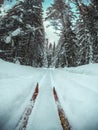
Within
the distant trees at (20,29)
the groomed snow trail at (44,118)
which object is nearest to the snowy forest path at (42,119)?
the groomed snow trail at (44,118)

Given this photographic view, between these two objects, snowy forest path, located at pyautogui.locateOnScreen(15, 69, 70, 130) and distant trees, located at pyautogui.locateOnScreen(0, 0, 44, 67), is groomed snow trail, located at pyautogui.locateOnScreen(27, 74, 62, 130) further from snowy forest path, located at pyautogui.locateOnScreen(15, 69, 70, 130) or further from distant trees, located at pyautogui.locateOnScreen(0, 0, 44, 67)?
distant trees, located at pyautogui.locateOnScreen(0, 0, 44, 67)

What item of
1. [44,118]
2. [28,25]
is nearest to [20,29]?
[28,25]

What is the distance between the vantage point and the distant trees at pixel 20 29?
2219cm

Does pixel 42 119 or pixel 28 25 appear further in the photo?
pixel 28 25

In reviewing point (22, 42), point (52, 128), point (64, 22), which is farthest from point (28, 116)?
point (64, 22)

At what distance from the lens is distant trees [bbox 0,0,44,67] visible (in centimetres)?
2219

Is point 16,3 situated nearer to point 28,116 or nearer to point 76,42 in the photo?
point 76,42

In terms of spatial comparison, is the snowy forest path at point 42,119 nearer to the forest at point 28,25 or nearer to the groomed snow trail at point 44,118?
the groomed snow trail at point 44,118

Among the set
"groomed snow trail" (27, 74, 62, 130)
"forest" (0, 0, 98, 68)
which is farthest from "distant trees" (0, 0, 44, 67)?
"groomed snow trail" (27, 74, 62, 130)

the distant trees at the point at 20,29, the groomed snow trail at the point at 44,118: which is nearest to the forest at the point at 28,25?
the distant trees at the point at 20,29

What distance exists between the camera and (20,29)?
22.1 metres

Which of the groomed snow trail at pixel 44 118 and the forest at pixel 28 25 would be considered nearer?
the groomed snow trail at pixel 44 118

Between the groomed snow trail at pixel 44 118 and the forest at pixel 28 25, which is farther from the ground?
the forest at pixel 28 25

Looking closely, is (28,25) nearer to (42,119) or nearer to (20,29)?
(20,29)
